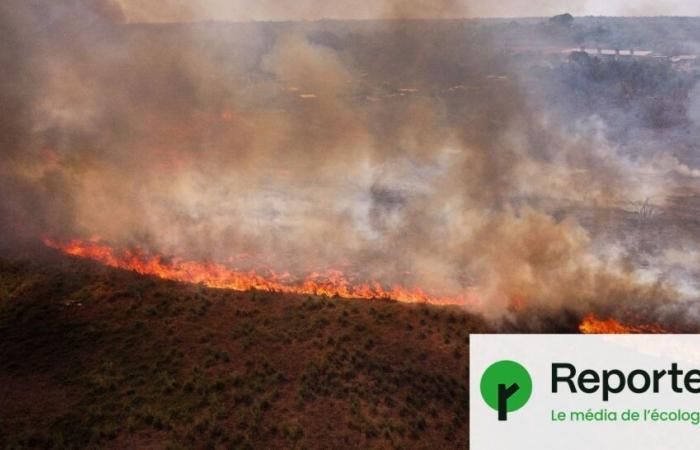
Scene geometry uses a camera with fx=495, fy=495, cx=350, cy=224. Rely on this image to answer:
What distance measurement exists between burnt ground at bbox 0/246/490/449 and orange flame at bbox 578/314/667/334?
4.68 meters

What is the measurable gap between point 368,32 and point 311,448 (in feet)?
115

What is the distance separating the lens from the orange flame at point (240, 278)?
2388 cm

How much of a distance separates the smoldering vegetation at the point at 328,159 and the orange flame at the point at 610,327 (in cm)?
255

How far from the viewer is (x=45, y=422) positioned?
51.8 ft

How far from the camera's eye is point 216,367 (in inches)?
727

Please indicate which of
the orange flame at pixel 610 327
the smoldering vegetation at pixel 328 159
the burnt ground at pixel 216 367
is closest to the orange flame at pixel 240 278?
the smoldering vegetation at pixel 328 159

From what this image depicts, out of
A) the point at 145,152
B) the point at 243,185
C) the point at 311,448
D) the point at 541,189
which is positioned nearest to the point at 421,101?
the point at 541,189

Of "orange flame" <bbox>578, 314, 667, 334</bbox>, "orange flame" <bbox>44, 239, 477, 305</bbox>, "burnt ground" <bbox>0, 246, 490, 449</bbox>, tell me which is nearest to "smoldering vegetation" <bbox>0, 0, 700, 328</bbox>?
"orange flame" <bbox>44, 239, 477, 305</bbox>

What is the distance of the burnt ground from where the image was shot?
615 inches

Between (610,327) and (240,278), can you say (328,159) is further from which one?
(610,327)

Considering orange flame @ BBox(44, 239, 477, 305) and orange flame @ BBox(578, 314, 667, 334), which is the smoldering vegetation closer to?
orange flame @ BBox(44, 239, 477, 305)

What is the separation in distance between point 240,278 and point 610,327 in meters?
17.2

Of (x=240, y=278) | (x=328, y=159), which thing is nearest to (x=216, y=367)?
(x=240, y=278)

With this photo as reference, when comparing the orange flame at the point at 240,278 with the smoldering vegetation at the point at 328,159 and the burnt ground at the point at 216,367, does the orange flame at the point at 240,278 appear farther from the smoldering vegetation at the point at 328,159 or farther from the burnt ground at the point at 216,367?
the burnt ground at the point at 216,367
